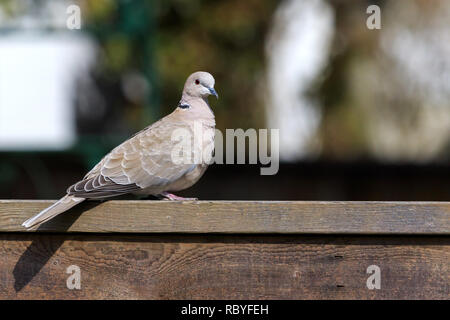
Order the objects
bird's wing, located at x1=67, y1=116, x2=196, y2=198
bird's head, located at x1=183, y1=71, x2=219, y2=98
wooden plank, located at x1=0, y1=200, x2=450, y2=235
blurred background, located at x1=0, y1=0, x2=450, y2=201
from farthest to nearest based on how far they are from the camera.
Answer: blurred background, located at x1=0, y1=0, x2=450, y2=201
bird's head, located at x1=183, y1=71, x2=219, y2=98
bird's wing, located at x1=67, y1=116, x2=196, y2=198
wooden plank, located at x1=0, y1=200, x2=450, y2=235

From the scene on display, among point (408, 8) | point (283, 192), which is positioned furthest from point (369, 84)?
point (283, 192)

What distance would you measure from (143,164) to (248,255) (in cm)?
97

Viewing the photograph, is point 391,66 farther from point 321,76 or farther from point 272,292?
point 272,292

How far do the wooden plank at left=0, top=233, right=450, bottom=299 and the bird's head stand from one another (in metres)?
1.30

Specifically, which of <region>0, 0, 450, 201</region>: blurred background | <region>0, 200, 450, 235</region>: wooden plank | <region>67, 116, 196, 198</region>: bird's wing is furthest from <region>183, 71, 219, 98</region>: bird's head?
<region>0, 0, 450, 201</region>: blurred background

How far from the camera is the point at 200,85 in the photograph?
3662 millimetres

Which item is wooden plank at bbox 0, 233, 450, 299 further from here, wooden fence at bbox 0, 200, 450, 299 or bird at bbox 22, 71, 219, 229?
bird at bbox 22, 71, 219, 229

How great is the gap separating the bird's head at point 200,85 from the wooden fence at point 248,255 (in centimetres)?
127

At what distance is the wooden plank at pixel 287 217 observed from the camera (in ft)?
7.95


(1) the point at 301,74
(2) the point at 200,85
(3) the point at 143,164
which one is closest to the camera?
(3) the point at 143,164

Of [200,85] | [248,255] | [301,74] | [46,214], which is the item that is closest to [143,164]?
[200,85]

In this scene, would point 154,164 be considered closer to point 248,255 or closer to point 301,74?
point 248,255

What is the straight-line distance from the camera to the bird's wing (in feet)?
10.5

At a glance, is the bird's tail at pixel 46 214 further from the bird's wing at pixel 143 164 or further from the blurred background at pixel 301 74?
the blurred background at pixel 301 74
